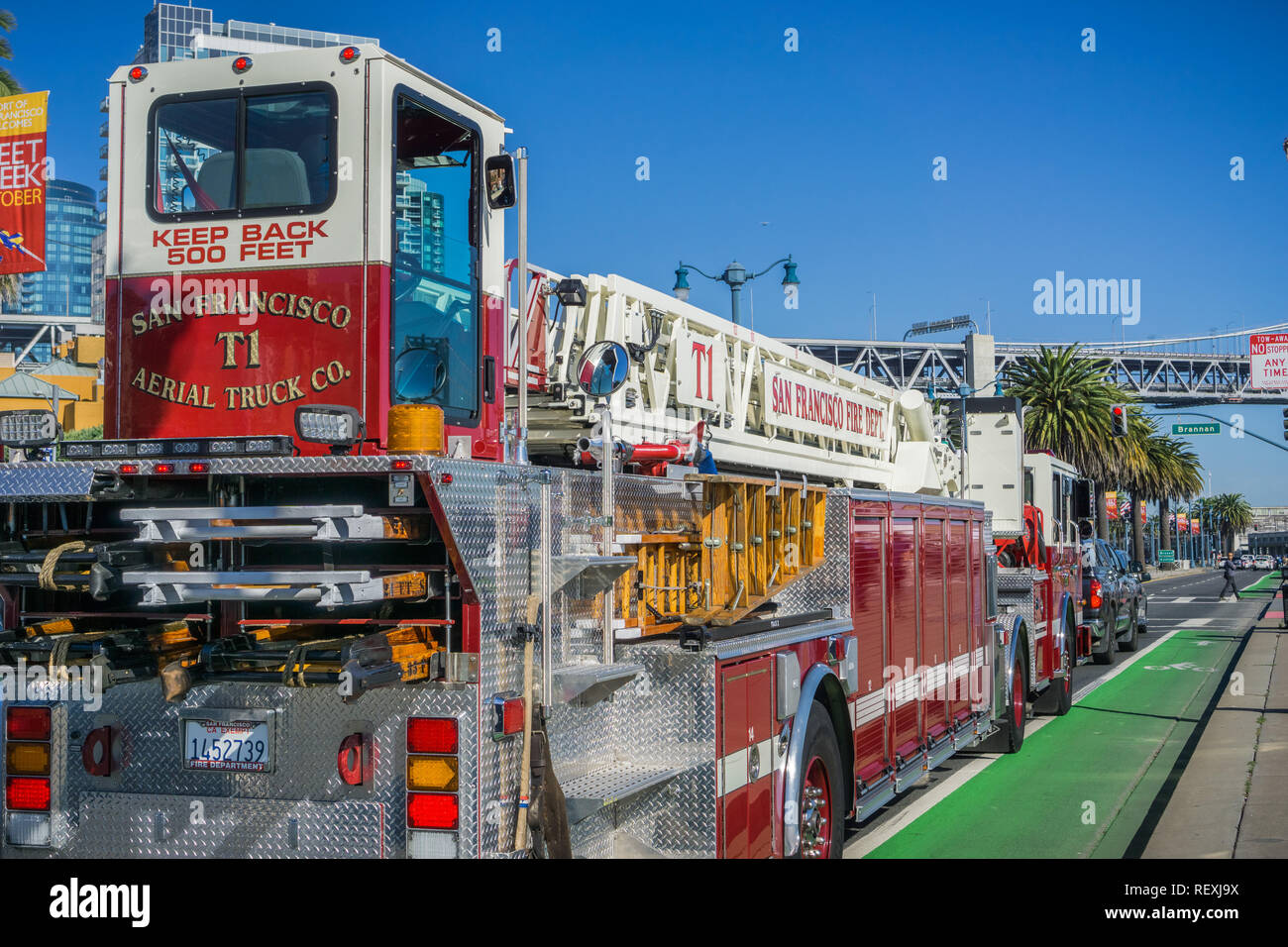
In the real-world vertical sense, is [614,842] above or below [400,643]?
below

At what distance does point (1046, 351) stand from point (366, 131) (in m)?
52.1

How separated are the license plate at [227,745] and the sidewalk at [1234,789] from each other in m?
5.77

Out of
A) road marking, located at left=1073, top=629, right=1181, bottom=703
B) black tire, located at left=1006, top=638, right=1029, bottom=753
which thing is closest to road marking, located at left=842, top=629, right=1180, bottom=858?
black tire, located at left=1006, top=638, right=1029, bottom=753

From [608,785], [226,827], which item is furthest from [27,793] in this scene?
[608,785]

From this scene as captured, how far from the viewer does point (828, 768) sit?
23.3ft

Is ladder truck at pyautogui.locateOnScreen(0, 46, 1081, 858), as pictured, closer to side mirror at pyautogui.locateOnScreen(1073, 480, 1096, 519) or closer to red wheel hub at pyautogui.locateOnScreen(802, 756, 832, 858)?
red wheel hub at pyautogui.locateOnScreen(802, 756, 832, 858)

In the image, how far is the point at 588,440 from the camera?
5.68m

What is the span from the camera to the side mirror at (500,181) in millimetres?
6156

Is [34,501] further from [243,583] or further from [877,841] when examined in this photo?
[877,841]

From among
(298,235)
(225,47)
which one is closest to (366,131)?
(298,235)

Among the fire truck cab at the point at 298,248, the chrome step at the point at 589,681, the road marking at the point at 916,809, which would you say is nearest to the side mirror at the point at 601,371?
the fire truck cab at the point at 298,248

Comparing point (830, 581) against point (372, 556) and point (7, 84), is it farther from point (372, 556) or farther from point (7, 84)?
point (7, 84)

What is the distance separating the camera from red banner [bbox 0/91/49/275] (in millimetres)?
16906
